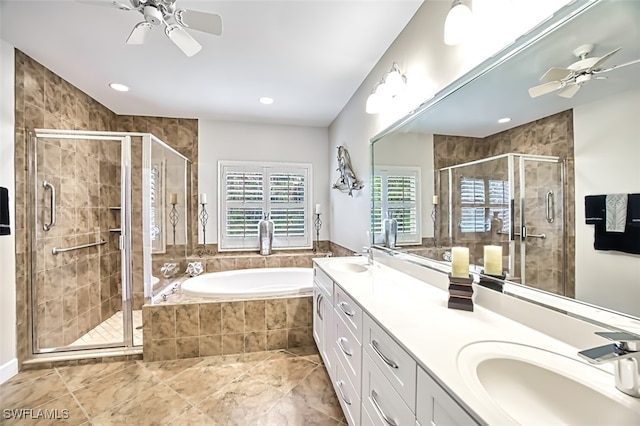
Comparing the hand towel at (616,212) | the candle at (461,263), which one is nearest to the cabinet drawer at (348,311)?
the candle at (461,263)

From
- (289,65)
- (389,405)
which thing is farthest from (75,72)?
(389,405)

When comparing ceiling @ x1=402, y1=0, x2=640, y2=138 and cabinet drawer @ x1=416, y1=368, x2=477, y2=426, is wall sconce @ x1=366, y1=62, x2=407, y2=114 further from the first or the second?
cabinet drawer @ x1=416, y1=368, x2=477, y2=426

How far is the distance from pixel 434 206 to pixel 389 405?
1.15 m

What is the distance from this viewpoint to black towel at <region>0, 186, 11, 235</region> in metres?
1.86

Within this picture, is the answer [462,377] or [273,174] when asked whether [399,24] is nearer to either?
[462,377]

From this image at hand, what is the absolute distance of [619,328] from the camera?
0.78 meters

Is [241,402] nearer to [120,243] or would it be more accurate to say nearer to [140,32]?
[120,243]

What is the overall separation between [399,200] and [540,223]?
1.11 metres

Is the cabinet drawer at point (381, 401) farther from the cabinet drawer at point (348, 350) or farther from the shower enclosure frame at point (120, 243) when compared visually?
the shower enclosure frame at point (120, 243)

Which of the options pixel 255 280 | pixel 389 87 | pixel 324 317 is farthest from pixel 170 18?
pixel 255 280

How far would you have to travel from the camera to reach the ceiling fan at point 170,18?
138 centimetres

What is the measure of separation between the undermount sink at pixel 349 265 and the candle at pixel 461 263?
100 centimetres

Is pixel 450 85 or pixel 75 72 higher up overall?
pixel 75 72

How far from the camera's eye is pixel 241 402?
183cm
